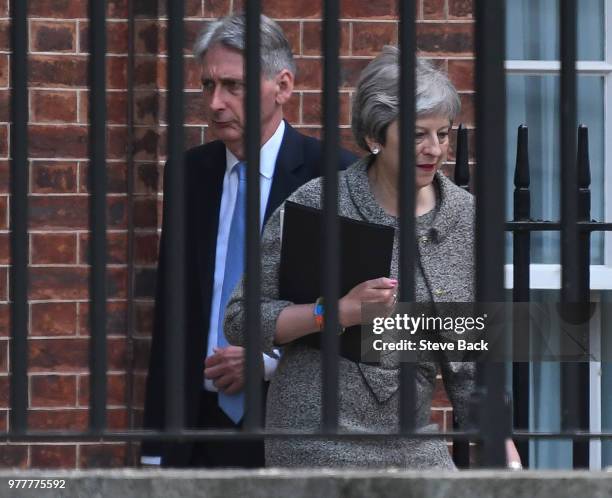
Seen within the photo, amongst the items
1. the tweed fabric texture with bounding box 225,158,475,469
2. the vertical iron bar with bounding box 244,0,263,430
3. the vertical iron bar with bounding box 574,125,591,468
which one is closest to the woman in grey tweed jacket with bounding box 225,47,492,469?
the tweed fabric texture with bounding box 225,158,475,469

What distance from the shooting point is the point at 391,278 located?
10.3 ft

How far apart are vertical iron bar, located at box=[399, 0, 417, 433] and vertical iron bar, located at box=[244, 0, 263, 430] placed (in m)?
0.20

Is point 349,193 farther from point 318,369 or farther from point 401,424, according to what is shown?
point 401,424

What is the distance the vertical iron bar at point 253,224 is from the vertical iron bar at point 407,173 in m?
0.20

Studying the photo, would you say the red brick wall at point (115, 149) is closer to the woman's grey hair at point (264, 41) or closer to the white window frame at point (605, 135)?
the white window frame at point (605, 135)

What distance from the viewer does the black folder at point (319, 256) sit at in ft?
9.49

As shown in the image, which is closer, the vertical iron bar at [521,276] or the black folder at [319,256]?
the black folder at [319,256]

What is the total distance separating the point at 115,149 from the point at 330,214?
8.55ft

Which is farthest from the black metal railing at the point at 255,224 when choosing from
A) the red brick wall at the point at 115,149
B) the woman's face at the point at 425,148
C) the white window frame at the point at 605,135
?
the white window frame at the point at 605,135

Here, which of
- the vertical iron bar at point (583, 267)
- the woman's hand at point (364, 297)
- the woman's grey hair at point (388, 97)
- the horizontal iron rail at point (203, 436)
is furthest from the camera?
the vertical iron bar at point (583, 267)

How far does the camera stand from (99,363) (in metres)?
2.32

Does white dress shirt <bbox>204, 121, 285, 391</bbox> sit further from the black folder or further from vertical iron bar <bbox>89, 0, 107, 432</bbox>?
vertical iron bar <bbox>89, 0, 107, 432</bbox>

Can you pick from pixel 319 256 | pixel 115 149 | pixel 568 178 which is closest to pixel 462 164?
pixel 319 256

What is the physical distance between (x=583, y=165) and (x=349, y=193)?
A: 801 mm
